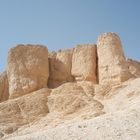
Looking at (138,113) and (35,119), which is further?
(35,119)

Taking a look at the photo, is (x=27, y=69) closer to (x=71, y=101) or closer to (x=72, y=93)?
(x=72, y=93)

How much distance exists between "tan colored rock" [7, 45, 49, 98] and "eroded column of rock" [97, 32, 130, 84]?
3599 mm

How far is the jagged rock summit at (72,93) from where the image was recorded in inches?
521

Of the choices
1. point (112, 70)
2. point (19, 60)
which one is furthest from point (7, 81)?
point (112, 70)

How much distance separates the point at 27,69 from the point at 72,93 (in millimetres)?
4182

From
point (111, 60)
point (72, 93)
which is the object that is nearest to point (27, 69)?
point (72, 93)

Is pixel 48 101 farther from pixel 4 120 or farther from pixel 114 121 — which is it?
pixel 114 121

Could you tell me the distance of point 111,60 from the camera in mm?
21797

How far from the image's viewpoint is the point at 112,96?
64.5ft

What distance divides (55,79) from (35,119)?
586cm

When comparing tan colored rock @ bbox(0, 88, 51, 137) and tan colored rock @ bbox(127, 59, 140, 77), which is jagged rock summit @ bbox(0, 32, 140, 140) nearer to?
tan colored rock @ bbox(0, 88, 51, 137)

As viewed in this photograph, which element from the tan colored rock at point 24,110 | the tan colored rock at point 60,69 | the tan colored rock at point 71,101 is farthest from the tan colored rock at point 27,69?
the tan colored rock at point 71,101

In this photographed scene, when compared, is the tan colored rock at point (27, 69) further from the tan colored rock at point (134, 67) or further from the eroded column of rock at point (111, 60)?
the tan colored rock at point (134, 67)

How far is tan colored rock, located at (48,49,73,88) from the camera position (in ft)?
81.1
